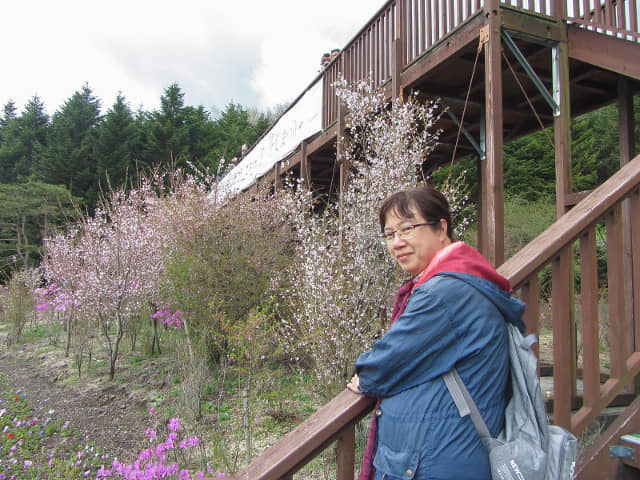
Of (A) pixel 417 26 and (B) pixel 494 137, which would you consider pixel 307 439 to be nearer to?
(B) pixel 494 137

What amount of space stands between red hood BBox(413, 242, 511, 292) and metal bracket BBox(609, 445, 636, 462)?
1.09 meters

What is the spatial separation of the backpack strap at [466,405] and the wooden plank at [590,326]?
2.92ft

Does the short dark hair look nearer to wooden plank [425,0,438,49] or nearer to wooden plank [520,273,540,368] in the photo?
wooden plank [520,273,540,368]

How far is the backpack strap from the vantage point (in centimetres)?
106

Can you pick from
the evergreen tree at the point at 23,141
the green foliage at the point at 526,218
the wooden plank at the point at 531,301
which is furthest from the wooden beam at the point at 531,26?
the evergreen tree at the point at 23,141

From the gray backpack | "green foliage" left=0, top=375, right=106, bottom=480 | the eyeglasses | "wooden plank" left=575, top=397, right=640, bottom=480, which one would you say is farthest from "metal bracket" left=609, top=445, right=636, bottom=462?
"green foliage" left=0, top=375, right=106, bottom=480

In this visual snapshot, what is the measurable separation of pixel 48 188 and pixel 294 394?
26607mm

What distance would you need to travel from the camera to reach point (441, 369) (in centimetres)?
109

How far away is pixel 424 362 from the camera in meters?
1.11

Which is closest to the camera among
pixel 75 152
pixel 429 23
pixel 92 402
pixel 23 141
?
pixel 429 23

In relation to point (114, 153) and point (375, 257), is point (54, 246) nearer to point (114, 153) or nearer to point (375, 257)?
point (375, 257)

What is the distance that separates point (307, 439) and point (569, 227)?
1.33 m

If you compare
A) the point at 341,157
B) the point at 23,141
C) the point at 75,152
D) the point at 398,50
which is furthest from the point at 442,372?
the point at 23,141

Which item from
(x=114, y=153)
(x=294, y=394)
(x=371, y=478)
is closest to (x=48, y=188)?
(x=114, y=153)
